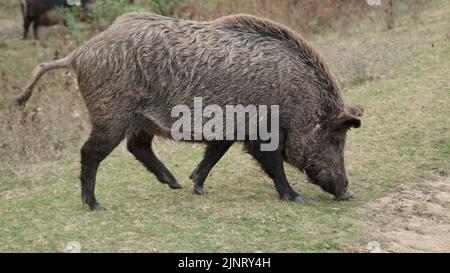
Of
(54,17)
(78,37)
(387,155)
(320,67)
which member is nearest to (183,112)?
(320,67)

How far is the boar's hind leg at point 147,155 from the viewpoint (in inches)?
248

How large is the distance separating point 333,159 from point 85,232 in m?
2.14

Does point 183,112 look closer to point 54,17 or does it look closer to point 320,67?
point 320,67

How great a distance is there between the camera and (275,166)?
→ 19.6 ft

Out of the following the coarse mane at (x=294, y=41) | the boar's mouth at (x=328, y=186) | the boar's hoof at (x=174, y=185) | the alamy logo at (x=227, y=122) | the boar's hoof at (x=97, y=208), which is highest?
the coarse mane at (x=294, y=41)

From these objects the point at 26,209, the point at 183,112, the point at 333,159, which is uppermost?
the point at 183,112

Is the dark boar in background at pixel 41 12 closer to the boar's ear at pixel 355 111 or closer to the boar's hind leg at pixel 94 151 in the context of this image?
the boar's hind leg at pixel 94 151

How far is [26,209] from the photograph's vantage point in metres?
6.03

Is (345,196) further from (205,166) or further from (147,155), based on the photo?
(147,155)

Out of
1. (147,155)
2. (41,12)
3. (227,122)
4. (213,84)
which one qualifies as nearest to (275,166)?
(227,122)

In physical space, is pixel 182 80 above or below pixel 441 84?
above

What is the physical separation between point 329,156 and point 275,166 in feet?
1.51

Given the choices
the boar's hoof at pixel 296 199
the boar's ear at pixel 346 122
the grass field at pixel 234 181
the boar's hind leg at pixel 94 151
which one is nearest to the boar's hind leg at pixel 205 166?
the grass field at pixel 234 181

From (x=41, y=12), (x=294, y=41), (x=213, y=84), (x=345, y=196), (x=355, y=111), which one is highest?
(x=294, y=41)
